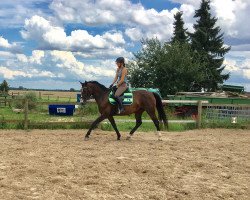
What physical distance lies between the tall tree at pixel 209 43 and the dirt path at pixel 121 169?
92.4ft

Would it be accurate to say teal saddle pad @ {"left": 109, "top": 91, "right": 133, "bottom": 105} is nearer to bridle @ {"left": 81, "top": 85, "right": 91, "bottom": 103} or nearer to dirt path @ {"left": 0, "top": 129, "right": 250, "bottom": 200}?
bridle @ {"left": 81, "top": 85, "right": 91, "bottom": 103}

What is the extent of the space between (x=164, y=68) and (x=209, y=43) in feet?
29.7

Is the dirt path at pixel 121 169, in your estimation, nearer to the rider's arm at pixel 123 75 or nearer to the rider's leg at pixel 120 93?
the rider's leg at pixel 120 93

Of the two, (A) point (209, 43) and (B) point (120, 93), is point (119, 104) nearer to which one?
(B) point (120, 93)

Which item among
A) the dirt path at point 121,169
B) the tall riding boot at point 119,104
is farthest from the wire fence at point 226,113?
the tall riding boot at point 119,104

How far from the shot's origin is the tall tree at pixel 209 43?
3881cm

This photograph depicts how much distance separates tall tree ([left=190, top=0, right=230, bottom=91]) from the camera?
38812 millimetres

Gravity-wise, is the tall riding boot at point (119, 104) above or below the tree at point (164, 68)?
below

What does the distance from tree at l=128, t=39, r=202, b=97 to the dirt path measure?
21885 mm

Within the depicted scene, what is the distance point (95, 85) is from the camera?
12.0 metres

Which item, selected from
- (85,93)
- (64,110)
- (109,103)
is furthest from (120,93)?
(64,110)

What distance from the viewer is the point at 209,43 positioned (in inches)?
1553

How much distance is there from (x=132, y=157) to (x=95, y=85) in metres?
4.21

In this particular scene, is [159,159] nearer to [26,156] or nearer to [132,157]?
[132,157]
